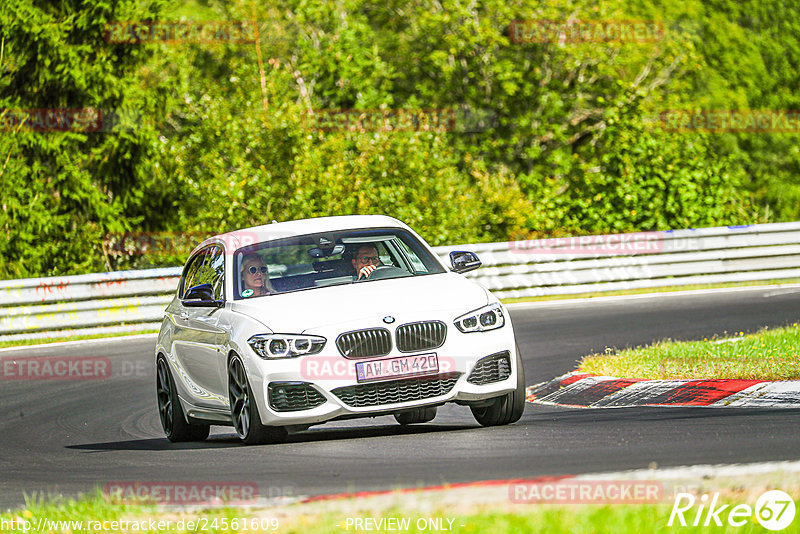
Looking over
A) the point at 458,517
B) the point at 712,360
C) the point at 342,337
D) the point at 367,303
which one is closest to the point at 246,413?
the point at 342,337

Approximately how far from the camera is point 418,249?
10391 mm

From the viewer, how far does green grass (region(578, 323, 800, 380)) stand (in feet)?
36.2

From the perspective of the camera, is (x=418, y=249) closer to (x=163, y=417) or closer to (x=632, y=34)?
(x=163, y=417)

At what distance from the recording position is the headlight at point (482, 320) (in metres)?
9.06

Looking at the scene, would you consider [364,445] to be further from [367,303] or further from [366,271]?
[366,271]

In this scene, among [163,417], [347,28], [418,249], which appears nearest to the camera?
[418,249]

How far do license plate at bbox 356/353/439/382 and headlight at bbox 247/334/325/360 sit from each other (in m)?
0.31

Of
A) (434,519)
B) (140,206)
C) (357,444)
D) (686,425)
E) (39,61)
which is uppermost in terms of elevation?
(434,519)

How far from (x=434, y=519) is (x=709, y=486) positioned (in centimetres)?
123

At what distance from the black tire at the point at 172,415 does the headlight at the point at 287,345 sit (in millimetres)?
2063

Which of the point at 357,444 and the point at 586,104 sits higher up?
the point at 357,444

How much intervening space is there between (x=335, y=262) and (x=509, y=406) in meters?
1.70

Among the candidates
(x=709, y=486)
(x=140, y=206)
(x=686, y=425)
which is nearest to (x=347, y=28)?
(x=140, y=206)

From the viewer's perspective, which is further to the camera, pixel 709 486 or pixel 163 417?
pixel 163 417
